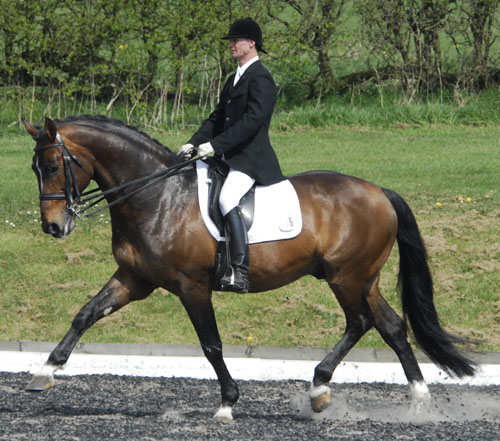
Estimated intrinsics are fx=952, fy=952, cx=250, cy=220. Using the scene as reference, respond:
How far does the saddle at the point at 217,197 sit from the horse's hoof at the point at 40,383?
1.37m

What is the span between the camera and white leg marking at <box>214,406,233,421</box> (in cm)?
583

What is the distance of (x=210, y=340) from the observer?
591 cm

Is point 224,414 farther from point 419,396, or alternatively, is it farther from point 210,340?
point 419,396

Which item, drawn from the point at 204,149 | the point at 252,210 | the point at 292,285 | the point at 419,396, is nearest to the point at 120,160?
the point at 204,149

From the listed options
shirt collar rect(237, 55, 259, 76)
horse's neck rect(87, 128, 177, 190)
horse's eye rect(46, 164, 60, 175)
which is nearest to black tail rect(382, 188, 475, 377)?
shirt collar rect(237, 55, 259, 76)

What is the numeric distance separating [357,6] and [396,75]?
53.4 inches

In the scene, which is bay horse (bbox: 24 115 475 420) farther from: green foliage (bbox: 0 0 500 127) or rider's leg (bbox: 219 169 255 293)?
green foliage (bbox: 0 0 500 127)

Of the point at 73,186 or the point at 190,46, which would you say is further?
the point at 190,46

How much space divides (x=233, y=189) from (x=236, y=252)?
40 centimetres

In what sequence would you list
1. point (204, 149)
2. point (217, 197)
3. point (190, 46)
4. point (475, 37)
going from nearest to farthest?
point (204, 149) → point (217, 197) → point (190, 46) → point (475, 37)

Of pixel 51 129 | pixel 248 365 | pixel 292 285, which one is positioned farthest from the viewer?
pixel 292 285

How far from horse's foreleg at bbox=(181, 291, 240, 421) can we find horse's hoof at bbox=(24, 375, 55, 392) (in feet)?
3.07

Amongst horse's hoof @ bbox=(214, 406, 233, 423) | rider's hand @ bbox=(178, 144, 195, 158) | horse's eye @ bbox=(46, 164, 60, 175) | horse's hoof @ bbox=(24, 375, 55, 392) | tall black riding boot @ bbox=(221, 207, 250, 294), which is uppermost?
rider's hand @ bbox=(178, 144, 195, 158)

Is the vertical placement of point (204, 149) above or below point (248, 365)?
above
